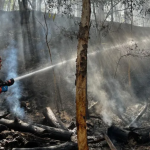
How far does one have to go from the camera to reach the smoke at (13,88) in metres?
10.6

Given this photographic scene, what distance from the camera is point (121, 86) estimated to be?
53.1 feet

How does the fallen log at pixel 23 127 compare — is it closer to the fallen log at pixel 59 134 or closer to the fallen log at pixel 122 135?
the fallen log at pixel 59 134

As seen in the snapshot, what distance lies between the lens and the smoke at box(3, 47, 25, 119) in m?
10.6

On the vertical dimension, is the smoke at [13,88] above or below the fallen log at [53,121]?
above

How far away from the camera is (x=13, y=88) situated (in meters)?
12.6

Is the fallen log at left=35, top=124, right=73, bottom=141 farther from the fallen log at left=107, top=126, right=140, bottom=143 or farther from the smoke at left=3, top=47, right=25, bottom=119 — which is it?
the smoke at left=3, top=47, right=25, bottom=119

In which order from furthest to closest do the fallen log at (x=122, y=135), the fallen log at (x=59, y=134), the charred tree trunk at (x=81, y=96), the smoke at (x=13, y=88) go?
1. the smoke at (x=13, y=88)
2. the fallen log at (x=122, y=135)
3. the fallen log at (x=59, y=134)
4. the charred tree trunk at (x=81, y=96)

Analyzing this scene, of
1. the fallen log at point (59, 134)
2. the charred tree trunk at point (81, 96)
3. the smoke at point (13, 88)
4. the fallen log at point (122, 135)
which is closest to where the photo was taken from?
the charred tree trunk at point (81, 96)

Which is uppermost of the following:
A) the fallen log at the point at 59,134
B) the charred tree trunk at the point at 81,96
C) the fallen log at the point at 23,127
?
the charred tree trunk at the point at 81,96

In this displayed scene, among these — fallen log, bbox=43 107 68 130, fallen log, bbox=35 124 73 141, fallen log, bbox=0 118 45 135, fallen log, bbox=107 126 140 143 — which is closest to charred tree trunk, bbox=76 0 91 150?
fallen log, bbox=35 124 73 141

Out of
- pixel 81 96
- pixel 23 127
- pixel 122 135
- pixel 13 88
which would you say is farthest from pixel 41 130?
pixel 13 88

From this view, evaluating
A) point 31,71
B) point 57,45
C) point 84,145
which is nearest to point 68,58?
point 57,45

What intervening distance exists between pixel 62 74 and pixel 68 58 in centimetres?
312

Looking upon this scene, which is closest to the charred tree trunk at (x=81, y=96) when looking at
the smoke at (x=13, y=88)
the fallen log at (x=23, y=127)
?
the fallen log at (x=23, y=127)
